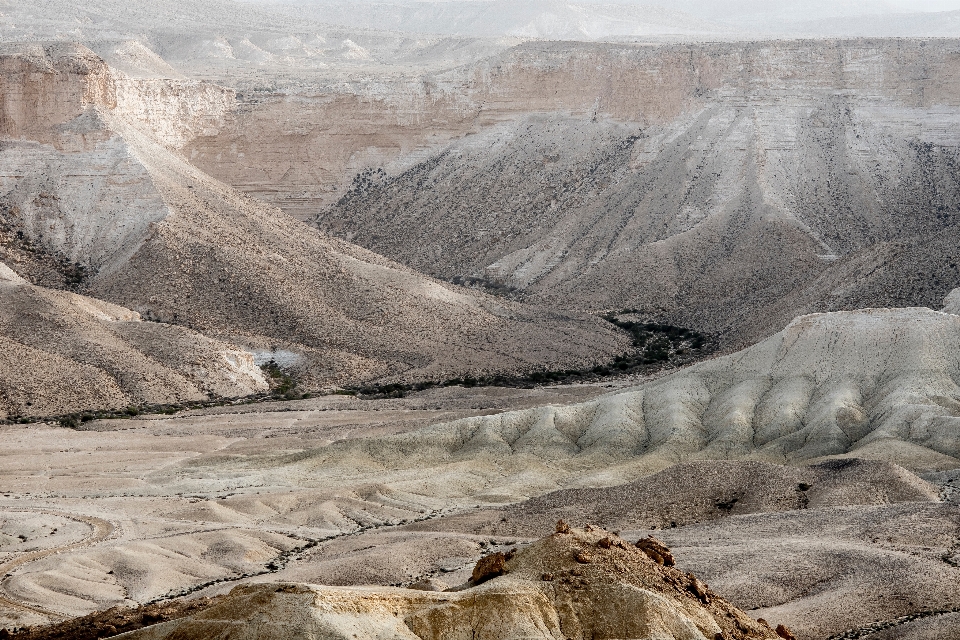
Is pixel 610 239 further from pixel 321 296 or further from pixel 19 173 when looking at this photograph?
pixel 19 173

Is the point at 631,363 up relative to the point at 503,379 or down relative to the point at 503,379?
down

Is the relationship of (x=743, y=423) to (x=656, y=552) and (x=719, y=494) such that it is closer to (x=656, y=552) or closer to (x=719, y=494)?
(x=719, y=494)

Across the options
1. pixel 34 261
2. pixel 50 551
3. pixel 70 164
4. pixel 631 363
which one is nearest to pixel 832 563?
pixel 50 551

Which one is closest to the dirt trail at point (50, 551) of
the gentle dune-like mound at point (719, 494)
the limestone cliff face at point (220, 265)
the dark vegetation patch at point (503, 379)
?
the gentle dune-like mound at point (719, 494)

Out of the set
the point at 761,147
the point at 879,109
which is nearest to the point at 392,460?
the point at 761,147

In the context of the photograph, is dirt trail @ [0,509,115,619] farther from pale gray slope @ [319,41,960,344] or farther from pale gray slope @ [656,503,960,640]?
pale gray slope @ [319,41,960,344]

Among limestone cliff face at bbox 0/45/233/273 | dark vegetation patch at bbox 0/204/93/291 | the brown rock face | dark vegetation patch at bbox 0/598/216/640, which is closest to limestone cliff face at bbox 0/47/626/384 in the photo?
limestone cliff face at bbox 0/45/233/273

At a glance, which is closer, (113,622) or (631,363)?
(113,622)
